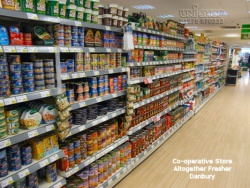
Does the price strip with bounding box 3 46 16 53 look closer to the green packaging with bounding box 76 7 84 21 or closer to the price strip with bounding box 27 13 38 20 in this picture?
the price strip with bounding box 27 13 38 20

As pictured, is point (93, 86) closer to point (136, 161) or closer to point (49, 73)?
point (49, 73)

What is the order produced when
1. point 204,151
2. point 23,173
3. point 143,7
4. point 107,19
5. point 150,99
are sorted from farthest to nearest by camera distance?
Result: point 143,7 → point 204,151 → point 150,99 → point 107,19 → point 23,173

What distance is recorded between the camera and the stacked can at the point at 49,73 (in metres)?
1.87

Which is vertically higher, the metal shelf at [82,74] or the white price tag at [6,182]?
the metal shelf at [82,74]

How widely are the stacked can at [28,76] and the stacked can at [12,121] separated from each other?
0.67 ft

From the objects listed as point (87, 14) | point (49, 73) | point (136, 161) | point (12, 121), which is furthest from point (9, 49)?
point (136, 161)

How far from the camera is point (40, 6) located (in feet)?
5.62

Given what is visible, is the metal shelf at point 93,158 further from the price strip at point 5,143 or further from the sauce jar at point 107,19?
the sauce jar at point 107,19

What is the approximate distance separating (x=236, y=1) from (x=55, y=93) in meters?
7.46

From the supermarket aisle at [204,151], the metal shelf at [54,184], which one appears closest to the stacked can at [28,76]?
the metal shelf at [54,184]

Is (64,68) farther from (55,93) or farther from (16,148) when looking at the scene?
(16,148)

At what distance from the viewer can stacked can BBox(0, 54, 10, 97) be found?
1.53 metres

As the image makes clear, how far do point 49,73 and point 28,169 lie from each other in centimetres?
82

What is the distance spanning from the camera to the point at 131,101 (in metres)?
2.93
